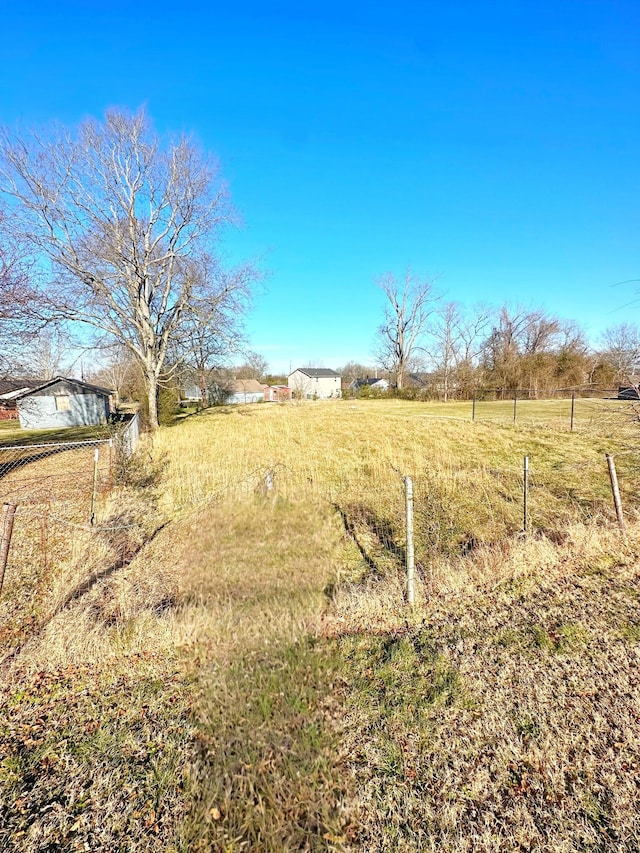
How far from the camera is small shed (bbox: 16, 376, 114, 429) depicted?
2334cm

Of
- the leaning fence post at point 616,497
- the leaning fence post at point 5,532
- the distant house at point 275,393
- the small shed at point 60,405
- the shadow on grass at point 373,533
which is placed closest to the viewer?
the leaning fence post at point 5,532

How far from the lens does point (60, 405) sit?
79.4ft

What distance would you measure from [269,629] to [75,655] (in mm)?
1667

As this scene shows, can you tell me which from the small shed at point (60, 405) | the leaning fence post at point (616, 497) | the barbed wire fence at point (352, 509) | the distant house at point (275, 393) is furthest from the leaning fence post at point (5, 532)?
the distant house at point (275, 393)

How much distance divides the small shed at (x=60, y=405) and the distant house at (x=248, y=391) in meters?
30.9

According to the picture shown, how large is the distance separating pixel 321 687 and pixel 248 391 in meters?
63.2

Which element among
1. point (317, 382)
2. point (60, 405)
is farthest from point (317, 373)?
point (60, 405)

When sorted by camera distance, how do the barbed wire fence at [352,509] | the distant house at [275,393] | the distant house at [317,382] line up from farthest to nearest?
the distant house at [317,382]
the distant house at [275,393]
the barbed wire fence at [352,509]

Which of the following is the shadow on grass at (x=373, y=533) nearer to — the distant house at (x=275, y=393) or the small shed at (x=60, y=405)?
the small shed at (x=60, y=405)

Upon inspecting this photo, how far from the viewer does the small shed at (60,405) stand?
919 inches

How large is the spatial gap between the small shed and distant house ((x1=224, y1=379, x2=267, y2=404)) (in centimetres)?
3088

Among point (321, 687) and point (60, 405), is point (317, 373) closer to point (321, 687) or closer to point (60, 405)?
point (60, 405)

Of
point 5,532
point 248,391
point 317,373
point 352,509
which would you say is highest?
point 317,373

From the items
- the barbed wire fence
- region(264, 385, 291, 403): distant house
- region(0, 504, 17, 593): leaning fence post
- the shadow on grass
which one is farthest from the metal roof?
region(0, 504, 17, 593): leaning fence post
